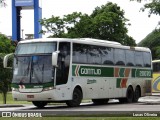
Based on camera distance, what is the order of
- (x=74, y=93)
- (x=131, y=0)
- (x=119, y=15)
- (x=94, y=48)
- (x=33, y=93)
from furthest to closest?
(x=119, y=15) → (x=94, y=48) → (x=74, y=93) → (x=33, y=93) → (x=131, y=0)

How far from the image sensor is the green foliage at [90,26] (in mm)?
53062

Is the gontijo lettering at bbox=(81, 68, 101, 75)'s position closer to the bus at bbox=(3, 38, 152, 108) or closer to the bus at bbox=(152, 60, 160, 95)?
the bus at bbox=(3, 38, 152, 108)

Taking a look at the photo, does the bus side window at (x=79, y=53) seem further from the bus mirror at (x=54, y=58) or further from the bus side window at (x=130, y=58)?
the bus side window at (x=130, y=58)

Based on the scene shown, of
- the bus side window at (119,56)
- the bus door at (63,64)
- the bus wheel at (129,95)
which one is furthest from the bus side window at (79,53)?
the bus wheel at (129,95)

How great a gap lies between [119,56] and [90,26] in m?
26.2

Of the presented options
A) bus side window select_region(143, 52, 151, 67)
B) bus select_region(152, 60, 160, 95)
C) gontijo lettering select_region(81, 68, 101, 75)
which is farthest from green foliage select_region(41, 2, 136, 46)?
gontijo lettering select_region(81, 68, 101, 75)

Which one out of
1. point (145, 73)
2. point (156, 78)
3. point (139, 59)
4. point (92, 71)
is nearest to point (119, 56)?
point (139, 59)

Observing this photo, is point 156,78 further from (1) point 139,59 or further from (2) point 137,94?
(2) point 137,94

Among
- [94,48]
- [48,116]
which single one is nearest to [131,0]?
[48,116]

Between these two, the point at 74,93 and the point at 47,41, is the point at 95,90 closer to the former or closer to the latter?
the point at 74,93

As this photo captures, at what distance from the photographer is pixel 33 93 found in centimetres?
2173

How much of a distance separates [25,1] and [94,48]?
66622mm

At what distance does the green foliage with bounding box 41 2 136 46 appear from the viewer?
174 feet

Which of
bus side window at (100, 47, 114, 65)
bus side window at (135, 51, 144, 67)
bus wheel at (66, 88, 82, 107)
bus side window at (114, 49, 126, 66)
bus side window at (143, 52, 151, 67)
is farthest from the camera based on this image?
bus side window at (143, 52, 151, 67)
